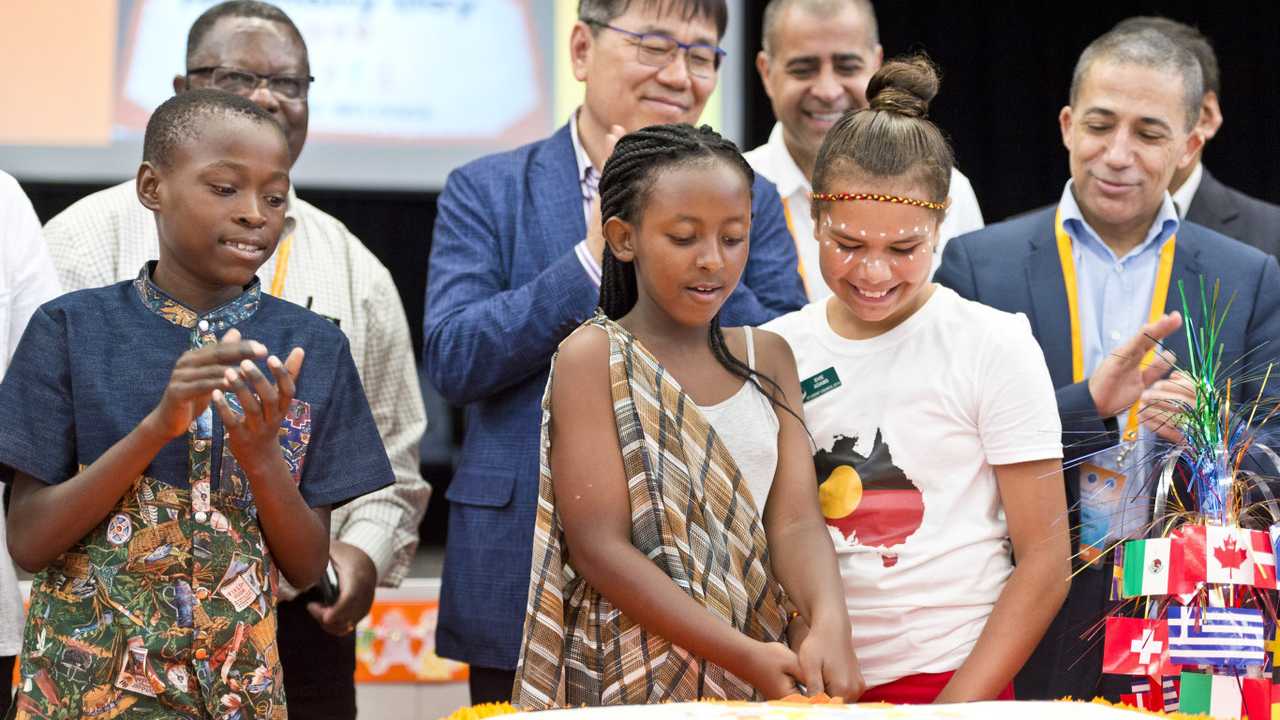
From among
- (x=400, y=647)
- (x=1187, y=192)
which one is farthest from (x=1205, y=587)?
(x=400, y=647)

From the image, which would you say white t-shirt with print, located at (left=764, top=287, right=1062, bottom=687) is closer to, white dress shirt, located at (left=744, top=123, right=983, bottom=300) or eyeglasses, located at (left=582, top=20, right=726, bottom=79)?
eyeglasses, located at (left=582, top=20, right=726, bottom=79)

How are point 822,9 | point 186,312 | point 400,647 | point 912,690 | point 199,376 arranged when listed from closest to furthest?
→ point 199,376 < point 186,312 < point 912,690 < point 822,9 < point 400,647

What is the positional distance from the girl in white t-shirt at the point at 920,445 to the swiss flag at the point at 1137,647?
20 centimetres

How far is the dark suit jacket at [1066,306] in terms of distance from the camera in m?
2.63

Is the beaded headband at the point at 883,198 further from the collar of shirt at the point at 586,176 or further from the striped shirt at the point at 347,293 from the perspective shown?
the striped shirt at the point at 347,293

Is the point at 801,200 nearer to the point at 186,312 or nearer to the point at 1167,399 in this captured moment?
the point at 1167,399

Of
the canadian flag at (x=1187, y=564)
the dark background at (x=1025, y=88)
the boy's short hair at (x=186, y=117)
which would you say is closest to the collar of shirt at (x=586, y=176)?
the boy's short hair at (x=186, y=117)

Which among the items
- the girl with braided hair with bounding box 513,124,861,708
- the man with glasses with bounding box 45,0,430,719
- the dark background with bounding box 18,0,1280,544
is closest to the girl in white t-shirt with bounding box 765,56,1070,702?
the girl with braided hair with bounding box 513,124,861,708

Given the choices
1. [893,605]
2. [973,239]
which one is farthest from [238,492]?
[973,239]

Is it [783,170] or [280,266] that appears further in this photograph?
[783,170]

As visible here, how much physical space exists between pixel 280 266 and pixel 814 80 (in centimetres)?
126

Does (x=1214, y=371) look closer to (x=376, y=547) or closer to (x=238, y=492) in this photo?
(x=238, y=492)

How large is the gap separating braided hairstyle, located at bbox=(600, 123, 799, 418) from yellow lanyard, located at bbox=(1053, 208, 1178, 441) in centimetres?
84

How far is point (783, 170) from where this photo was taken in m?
3.45
